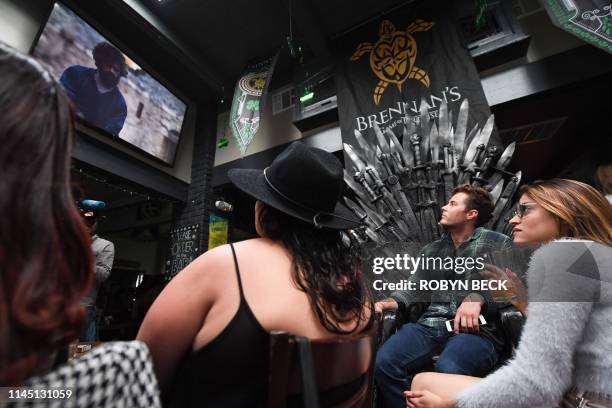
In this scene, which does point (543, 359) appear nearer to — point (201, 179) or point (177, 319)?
point (177, 319)

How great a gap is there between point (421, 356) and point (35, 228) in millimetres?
1653

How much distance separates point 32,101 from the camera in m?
0.40

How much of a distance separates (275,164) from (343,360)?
541 millimetres

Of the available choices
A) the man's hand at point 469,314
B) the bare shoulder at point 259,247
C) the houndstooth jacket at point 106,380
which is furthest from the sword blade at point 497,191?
the houndstooth jacket at point 106,380

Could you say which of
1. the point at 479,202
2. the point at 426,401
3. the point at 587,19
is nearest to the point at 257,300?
the point at 426,401

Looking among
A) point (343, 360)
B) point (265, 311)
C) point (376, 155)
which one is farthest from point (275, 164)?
point (376, 155)

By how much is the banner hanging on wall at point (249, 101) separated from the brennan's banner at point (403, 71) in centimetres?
89

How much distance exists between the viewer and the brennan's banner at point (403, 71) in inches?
104

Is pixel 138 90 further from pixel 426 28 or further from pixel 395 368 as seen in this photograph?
pixel 395 368

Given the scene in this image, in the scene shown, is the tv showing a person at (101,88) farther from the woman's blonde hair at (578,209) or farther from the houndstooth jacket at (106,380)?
the woman's blonde hair at (578,209)

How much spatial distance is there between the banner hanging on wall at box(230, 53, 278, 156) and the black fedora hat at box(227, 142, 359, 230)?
2454 mm

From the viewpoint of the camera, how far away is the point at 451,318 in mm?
1596

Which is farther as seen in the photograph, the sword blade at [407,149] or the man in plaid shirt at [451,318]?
the sword blade at [407,149]

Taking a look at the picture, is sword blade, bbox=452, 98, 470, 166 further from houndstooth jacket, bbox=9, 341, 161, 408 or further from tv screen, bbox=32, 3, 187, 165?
tv screen, bbox=32, 3, 187, 165
